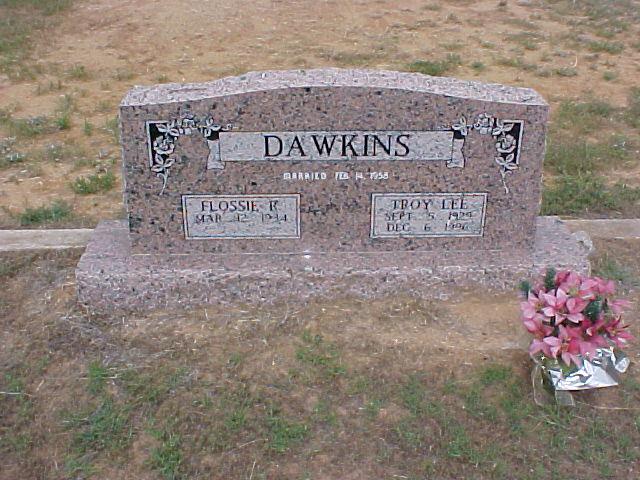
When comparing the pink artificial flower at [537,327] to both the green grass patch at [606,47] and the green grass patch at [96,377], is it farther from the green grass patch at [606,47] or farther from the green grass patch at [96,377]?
the green grass patch at [606,47]

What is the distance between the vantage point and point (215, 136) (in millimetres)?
4047

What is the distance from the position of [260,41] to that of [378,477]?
8.75 m

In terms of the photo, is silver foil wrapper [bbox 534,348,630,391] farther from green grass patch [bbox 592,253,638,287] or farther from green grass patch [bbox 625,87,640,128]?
green grass patch [bbox 625,87,640,128]

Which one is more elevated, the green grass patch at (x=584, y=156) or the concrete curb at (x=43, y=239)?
the green grass patch at (x=584, y=156)

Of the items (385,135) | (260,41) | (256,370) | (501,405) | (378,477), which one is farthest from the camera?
(260,41)

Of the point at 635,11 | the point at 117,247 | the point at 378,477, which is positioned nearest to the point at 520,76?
the point at 635,11

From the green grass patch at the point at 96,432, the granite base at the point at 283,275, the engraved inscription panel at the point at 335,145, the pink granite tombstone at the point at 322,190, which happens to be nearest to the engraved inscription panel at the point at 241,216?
the pink granite tombstone at the point at 322,190

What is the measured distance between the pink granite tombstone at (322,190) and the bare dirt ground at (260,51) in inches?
68.5

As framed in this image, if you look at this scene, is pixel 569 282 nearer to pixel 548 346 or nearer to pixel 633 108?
pixel 548 346

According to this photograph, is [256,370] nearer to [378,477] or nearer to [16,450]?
[378,477]

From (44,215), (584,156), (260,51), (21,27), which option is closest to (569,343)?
(584,156)

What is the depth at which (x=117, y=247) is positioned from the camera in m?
4.42

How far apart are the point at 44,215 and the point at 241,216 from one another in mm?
2133

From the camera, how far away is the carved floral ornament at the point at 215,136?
4.02m
